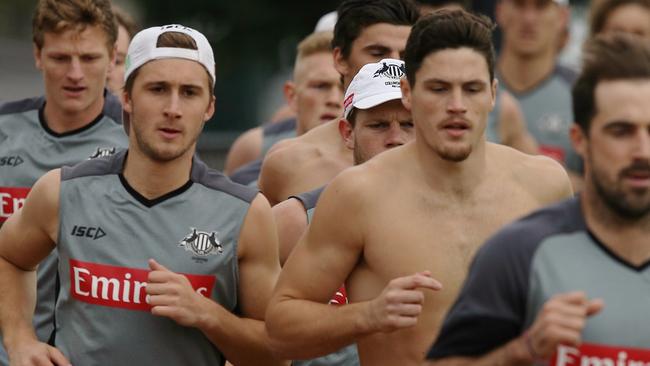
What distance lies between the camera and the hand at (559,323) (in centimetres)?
538

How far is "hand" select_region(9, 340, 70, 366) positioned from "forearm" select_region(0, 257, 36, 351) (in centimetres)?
17

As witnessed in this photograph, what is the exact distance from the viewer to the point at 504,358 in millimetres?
5590

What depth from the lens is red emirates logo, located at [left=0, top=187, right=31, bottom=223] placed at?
916 centimetres

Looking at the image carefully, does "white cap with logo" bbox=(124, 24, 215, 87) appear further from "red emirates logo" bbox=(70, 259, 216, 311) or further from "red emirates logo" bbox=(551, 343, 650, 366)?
"red emirates logo" bbox=(551, 343, 650, 366)

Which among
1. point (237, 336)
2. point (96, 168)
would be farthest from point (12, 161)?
point (237, 336)

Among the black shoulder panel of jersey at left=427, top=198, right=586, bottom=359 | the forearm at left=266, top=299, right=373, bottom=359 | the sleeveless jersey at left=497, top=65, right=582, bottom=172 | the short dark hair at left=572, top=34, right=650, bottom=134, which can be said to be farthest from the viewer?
the sleeveless jersey at left=497, top=65, right=582, bottom=172

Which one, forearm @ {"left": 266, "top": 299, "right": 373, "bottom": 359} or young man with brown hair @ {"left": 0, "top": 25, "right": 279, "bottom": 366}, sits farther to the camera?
young man with brown hair @ {"left": 0, "top": 25, "right": 279, "bottom": 366}

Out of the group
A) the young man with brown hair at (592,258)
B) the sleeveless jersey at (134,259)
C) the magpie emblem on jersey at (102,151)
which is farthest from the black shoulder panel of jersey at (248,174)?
the young man with brown hair at (592,258)

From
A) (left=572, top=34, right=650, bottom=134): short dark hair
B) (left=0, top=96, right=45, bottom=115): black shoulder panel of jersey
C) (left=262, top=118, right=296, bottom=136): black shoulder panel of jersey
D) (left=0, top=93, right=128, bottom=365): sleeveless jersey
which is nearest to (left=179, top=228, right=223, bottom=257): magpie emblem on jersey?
(left=0, top=93, right=128, bottom=365): sleeveless jersey

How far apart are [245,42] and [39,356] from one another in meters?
17.3

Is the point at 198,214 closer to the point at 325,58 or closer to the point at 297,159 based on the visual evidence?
the point at 297,159

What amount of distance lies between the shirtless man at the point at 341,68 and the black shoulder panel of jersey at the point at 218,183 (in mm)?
1512

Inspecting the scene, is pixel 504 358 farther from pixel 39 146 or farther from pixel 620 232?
pixel 39 146

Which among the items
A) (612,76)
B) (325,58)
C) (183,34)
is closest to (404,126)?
(183,34)
